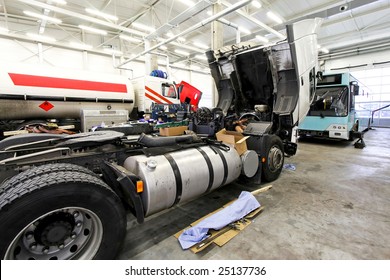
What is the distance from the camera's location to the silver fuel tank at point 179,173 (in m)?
1.56

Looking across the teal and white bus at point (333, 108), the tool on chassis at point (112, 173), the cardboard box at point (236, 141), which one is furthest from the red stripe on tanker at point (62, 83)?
the teal and white bus at point (333, 108)

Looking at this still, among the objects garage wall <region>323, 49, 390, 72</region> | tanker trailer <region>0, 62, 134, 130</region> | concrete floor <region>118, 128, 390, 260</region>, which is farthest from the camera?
garage wall <region>323, 49, 390, 72</region>

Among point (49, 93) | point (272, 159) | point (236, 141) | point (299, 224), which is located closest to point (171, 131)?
point (236, 141)

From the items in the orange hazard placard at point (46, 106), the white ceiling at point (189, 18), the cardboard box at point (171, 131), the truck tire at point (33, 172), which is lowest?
the truck tire at point (33, 172)

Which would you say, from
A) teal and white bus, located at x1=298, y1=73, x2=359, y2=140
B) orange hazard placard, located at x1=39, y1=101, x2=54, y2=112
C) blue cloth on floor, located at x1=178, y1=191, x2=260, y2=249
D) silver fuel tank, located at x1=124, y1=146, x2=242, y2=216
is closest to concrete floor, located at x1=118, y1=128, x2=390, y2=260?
blue cloth on floor, located at x1=178, y1=191, x2=260, y2=249

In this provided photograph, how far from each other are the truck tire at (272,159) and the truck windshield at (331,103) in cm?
405

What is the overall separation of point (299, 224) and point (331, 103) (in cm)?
561

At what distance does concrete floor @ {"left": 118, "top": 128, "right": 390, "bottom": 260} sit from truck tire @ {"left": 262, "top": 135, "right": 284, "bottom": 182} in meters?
0.16

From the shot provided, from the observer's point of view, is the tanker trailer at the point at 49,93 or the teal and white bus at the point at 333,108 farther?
the teal and white bus at the point at 333,108

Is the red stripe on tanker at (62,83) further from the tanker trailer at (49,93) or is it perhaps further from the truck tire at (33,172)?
the truck tire at (33,172)

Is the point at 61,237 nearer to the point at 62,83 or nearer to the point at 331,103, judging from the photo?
the point at 62,83

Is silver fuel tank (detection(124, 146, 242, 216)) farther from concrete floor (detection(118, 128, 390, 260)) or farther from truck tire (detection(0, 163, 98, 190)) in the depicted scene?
truck tire (detection(0, 163, 98, 190))

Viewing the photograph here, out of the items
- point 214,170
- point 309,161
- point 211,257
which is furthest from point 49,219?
point 309,161

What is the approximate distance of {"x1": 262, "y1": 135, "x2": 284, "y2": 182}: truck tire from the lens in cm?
283
